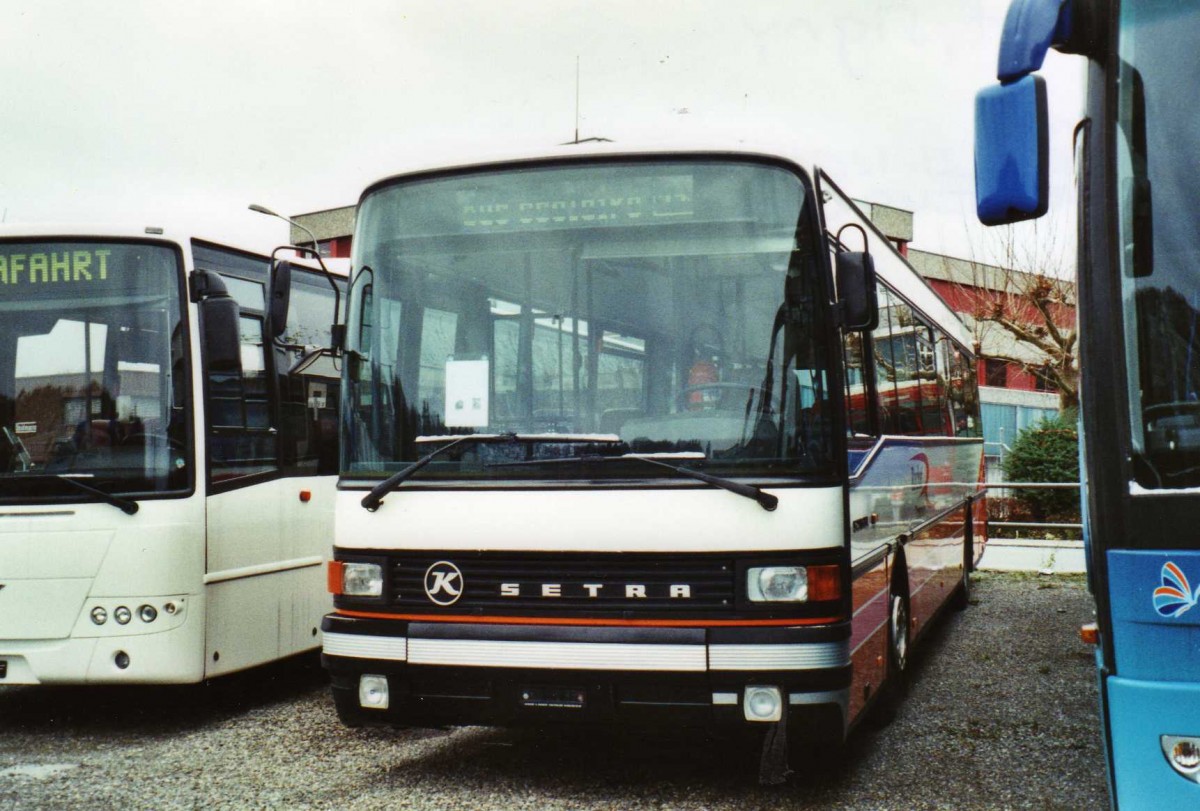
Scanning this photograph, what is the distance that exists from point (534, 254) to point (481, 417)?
76cm

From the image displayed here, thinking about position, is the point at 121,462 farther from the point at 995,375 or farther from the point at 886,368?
the point at 995,375

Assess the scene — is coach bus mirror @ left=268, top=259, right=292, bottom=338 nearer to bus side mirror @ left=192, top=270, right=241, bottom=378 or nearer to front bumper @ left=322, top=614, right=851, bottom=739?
bus side mirror @ left=192, top=270, right=241, bottom=378

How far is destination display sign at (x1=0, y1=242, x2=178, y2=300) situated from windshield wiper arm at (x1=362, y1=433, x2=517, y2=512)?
257 centimetres

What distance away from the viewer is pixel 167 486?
6988mm

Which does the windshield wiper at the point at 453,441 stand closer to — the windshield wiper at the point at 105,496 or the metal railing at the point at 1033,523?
the windshield wiper at the point at 105,496

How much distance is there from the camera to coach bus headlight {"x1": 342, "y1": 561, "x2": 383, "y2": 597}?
17.9 ft

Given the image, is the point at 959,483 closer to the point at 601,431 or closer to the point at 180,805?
the point at 601,431

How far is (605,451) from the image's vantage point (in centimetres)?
521

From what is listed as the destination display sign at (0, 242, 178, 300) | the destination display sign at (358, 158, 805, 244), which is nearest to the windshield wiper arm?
the destination display sign at (358, 158, 805, 244)

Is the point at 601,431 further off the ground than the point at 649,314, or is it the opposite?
the point at 649,314

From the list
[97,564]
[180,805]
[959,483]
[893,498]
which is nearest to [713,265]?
[893,498]

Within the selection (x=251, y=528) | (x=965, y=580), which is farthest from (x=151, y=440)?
(x=965, y=580)

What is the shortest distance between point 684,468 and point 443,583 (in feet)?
3.87

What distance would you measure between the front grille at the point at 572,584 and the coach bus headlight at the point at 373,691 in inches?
Answer: 13.4
